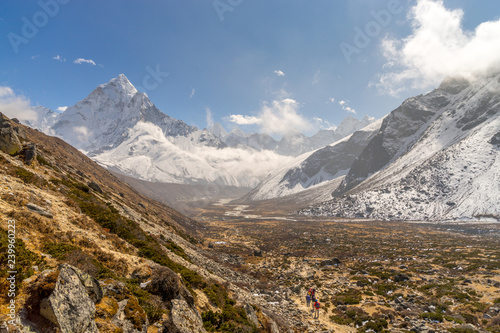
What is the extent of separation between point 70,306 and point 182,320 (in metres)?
5.48

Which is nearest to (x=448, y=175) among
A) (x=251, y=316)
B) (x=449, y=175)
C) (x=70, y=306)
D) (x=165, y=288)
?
(x=449, y=175)

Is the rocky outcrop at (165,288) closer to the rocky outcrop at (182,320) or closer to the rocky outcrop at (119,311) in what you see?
the rocky outcrop at (182,320)

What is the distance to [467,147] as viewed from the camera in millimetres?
130750

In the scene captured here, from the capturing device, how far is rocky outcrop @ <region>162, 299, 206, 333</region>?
9.81 m

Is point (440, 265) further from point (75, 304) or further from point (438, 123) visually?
point (438, 123)

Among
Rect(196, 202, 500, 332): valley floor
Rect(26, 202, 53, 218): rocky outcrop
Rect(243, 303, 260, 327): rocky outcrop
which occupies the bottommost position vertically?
Rect(196, 202, 500, 332): valley floor

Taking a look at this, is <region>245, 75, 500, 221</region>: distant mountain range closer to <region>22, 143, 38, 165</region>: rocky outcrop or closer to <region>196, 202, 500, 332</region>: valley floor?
<region>196, 202, 500, 332</region>: valley floor

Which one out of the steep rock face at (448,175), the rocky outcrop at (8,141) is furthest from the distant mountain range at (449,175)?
the rocky outcrop at (8,141)

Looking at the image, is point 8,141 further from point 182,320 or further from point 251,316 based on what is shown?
point 251,316

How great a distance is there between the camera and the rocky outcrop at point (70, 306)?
636cm

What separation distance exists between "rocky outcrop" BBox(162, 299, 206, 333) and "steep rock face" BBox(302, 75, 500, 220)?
133970 mm

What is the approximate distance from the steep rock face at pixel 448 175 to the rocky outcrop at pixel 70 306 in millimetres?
139005

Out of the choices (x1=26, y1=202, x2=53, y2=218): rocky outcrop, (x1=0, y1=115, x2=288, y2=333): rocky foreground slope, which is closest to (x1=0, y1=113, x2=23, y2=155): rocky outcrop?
(x1=0, y1=115, x2=288, y2=333): rocky foreground slope

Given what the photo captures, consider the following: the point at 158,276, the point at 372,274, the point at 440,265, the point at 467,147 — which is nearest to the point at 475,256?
the point at 440,265
